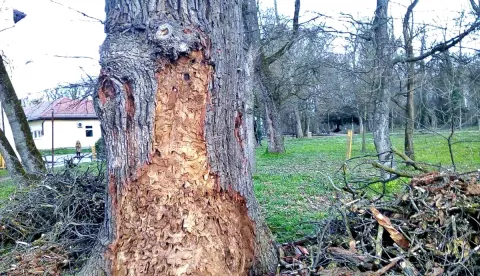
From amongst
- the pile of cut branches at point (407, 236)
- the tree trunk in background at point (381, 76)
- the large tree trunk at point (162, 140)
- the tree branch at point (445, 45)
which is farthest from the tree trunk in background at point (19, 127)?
the tree branch at point (445, 45)

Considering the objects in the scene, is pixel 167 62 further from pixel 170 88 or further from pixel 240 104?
pixel 240 104

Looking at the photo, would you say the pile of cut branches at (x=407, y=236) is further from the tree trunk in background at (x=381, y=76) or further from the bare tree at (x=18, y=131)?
the bare tree at (x=18, y=131)

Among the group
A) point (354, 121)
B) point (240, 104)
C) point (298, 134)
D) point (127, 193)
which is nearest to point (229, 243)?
point (127, 193)

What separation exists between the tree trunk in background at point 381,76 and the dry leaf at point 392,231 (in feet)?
19.0

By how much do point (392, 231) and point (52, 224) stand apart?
11.3 feet

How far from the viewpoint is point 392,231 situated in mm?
2865

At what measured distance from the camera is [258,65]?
16.6m

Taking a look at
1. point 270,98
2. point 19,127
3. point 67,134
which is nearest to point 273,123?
point 270,98

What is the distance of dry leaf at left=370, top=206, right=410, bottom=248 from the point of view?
2808 mm

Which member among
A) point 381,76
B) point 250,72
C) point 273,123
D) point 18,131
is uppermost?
point 250,72

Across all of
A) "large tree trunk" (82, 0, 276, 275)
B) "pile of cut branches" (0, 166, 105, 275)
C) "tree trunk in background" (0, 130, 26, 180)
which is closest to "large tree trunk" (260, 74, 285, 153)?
"tree trunk in background" (0, 130, 26, 180)

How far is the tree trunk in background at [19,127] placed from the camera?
7.53 meters

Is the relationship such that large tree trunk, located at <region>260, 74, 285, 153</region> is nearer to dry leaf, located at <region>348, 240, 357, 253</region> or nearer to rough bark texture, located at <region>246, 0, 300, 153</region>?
rough bark texture, located at <region>246, 0, 300, 153</region>

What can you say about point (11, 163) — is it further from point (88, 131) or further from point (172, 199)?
point (88, 131)
